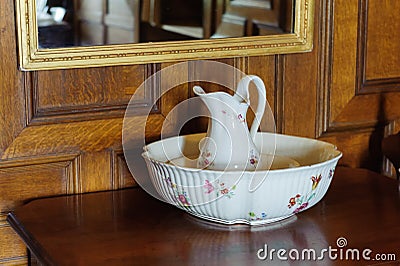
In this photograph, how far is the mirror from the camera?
1156mm

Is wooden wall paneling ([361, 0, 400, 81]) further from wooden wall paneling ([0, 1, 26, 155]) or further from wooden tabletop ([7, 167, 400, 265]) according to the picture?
wooden wall paneling ([0, 1, 26, 155])

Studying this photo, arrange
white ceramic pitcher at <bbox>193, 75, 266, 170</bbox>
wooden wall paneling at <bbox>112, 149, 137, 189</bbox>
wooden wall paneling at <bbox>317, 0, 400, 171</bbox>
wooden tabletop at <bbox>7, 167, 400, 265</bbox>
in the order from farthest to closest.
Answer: wooden wall paneling at <bbox>317, 0, 400, 171</bbox> < wooden wall paneling at <bbox>112, 149, 137, 189</bbox> < white ceramic pitcher at <bbox>193, 75, 266, 170</bbox> < wooden tabletop at <bbox>7, 167, 400, 265</bbox>

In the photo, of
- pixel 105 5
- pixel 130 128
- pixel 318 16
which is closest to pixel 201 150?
pixel 130 128

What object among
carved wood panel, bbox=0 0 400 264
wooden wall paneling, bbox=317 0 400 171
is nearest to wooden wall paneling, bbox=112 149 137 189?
carved wood panel, bbox=0 0 400 264

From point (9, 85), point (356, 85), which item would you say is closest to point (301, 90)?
point (356, 85)

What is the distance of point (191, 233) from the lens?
3.53ft

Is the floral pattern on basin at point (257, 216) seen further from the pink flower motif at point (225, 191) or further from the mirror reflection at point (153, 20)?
the mirror reflection at point (153, 20)

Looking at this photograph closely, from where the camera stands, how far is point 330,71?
4.58ft

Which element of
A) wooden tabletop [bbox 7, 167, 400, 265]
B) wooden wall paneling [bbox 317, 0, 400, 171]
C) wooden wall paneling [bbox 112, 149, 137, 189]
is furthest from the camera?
wooden wall paneling [bbox 317, 0, 400, 171]

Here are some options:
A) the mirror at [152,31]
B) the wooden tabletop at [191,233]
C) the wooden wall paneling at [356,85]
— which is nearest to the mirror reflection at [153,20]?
the mirror at [152,31]

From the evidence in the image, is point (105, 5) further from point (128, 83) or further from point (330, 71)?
point (330, 71)

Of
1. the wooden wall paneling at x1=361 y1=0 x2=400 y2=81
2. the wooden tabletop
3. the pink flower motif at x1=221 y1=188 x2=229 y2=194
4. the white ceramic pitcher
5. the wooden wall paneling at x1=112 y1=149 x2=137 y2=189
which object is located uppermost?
the wooden wall paneling at x1=361 y1=0 x2=400 y2=81

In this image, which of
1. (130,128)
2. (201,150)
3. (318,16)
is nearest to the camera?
(201,150)

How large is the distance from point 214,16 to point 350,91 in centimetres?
31
